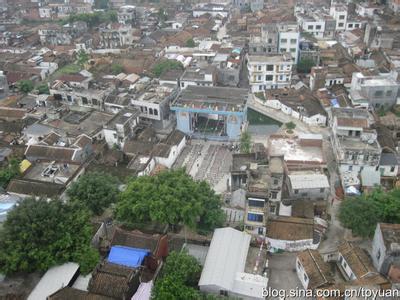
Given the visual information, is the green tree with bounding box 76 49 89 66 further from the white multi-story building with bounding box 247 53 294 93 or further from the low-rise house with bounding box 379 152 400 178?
→ the low-rise house with bounding box 379 152 400 178

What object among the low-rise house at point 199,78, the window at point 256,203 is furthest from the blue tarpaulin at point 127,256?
the low-rise house at point 199,78

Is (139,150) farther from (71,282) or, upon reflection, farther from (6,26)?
(6,26)

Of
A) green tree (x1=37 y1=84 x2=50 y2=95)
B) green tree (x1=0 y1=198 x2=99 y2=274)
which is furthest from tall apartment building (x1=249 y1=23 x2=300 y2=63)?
green tree (x1=0 y1=198 x2=99 y2=274)

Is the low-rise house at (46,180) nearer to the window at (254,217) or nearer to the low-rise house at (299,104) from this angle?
the window at (254,217)

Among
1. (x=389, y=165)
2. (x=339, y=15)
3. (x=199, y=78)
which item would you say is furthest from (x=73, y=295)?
(x=339, y=15)

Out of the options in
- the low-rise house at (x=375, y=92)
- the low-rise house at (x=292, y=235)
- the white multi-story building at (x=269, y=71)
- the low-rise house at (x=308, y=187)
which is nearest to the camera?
the low-rise house at (x=292, y=235)

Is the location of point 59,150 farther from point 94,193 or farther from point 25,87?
point 25,87

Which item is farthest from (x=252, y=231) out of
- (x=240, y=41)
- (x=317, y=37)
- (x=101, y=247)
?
(x=317, y=37)
